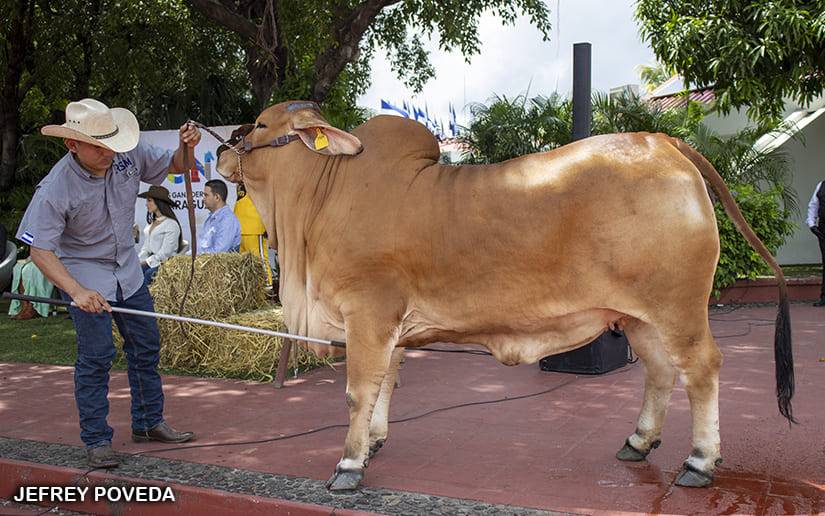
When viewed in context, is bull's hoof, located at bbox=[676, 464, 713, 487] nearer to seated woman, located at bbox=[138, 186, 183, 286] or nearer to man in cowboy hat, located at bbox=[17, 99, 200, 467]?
man in cowboy hat, located at bbox=[17, 99, 200, 467]

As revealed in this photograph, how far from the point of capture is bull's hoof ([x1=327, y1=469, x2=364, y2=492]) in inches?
175

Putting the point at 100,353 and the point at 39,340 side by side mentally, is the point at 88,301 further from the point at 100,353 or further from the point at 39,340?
the point at 39,340

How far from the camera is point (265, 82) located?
11445mm

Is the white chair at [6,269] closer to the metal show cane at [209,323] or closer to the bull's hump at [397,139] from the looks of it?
the metal show cane at [209,323]

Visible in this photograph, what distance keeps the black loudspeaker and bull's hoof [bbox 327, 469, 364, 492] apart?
131 inches

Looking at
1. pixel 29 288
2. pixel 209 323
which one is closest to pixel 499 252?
pixel 209 323

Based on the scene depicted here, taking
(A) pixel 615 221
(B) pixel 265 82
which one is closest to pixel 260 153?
(A) pixel 615 221

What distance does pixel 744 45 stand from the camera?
1117 centimetres

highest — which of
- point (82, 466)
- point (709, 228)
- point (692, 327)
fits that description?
point (709, 228)

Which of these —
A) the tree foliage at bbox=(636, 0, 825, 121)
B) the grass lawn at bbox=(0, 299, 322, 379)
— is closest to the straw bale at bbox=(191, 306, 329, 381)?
the grass lawn at bbox=(0, 299, 322, 379)

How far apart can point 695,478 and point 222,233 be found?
586 centimetres

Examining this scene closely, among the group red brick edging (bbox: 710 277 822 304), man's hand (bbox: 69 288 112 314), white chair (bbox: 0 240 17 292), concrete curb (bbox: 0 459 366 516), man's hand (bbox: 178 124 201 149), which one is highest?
man's hand (bbox: 178 124 201 149)

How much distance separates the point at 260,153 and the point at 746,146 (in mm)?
10373

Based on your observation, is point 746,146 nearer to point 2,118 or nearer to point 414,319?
point 414,319
